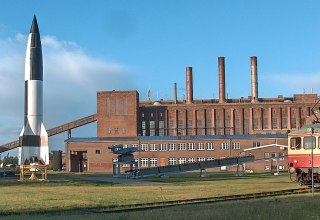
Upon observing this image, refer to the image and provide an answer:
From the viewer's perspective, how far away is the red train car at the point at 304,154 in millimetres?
28172

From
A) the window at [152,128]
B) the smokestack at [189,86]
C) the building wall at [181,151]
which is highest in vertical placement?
the smokestack at [189,86]

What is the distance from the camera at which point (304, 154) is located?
28500 millimetres

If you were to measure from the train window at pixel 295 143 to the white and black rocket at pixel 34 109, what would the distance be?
1472 inches

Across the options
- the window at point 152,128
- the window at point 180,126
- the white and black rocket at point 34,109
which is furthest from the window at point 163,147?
the white and black rocket at point 34,109

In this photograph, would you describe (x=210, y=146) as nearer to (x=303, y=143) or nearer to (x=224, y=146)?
(x=224, y=146)

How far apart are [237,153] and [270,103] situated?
29.5 meters

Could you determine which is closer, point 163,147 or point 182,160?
point 182,160

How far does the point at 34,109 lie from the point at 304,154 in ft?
136

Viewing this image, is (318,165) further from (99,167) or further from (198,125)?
(198,125)

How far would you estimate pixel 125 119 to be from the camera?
11512 centimetres

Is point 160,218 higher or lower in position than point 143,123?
lower

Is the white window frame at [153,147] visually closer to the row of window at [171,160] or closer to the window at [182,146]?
the row of window at [171,160]

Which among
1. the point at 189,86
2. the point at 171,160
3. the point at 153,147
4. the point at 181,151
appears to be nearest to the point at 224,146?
the point at 181,151

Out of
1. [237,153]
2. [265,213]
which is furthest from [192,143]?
[265,213]
